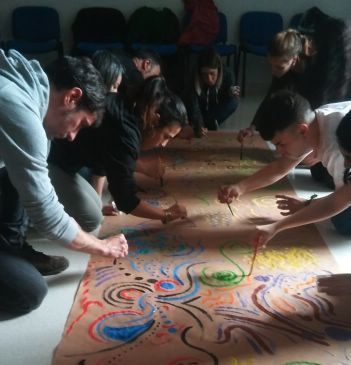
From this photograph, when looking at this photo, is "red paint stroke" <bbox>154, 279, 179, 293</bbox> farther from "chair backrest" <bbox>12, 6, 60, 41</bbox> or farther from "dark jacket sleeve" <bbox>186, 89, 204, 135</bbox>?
"chair backrest" <bbox>12, 6, 60, 41</bbox>

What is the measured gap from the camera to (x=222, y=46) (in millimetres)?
5031

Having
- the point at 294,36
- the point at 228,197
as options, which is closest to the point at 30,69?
the point at 228,197

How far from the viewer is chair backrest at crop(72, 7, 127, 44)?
203 inches

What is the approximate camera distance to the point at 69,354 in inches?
61.7

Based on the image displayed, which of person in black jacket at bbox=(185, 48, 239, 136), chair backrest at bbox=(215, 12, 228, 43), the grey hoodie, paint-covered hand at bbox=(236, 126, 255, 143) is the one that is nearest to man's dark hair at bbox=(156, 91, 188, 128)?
the grey hoodie

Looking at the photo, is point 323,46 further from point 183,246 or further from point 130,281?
point 130,281

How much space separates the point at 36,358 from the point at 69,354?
10 cm

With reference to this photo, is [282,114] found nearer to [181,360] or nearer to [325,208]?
[325,208]

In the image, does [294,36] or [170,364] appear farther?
[294,36]

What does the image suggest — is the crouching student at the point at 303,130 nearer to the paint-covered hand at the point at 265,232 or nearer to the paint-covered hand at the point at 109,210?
the paint-covered hand at the point at 265,232

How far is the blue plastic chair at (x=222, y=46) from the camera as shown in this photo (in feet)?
16.5

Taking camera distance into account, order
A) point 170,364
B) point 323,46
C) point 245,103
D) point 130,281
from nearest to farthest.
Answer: point 170,364 → point 130,281 → point 323,46 → point 245,103

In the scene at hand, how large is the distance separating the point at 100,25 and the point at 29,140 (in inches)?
157

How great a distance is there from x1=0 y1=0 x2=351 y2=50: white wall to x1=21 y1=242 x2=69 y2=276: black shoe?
3948 millimetres
